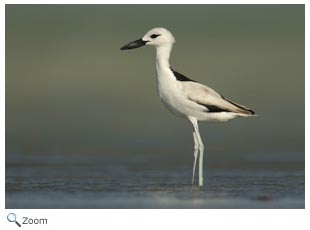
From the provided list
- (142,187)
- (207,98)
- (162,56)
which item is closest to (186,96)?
(207,98)

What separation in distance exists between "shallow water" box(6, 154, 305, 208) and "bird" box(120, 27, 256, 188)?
2.61 ft

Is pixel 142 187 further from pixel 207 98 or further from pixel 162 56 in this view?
pixel 162 56

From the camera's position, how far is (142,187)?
15.3 metres

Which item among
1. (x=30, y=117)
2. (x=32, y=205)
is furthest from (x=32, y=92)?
(x=32, y=205)

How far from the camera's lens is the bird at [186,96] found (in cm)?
1599

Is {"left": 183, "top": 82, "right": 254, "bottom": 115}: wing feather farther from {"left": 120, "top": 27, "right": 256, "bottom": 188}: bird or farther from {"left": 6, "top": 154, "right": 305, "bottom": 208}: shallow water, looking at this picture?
{"left": 6, "top": 154, "right": 305, "bottom": 208}: shallow water

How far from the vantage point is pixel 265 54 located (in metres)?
31.2

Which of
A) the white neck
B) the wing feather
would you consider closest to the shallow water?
the wing feather

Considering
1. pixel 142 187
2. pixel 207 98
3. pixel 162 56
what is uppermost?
pixel 162 56

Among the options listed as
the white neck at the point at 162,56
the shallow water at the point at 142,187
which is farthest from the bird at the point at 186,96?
the shallow water at the point at 142,187

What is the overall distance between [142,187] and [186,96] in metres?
1.66

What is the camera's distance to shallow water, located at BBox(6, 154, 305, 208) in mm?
→ 13945
